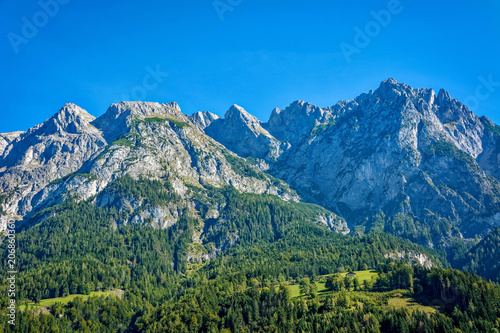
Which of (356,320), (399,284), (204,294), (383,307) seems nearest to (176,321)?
(204,294)

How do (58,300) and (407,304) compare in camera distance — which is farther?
(58,300)

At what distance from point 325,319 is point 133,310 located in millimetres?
114996

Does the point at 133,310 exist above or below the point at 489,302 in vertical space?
above

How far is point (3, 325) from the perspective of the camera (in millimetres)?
136625

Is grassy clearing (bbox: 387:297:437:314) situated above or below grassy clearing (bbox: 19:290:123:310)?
below

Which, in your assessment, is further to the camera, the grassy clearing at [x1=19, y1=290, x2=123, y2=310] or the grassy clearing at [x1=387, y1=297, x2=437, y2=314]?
the grassy clearing at [x1=19, y1=290, x2=123, y2=310]

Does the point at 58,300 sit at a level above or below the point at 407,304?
above

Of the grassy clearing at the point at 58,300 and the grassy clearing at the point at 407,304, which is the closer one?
the grassy clearing at the point at 407,304

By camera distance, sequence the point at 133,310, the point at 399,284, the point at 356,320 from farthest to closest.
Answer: the point at 133,310
the point at 399,284
the point at 356,320

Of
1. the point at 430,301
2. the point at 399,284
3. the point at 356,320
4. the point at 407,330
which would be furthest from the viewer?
the point at 399,284

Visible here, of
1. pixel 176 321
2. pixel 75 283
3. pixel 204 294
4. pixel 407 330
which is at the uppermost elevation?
pixel 75 283

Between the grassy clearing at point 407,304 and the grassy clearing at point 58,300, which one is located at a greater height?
the grassy clearing at point 58,300

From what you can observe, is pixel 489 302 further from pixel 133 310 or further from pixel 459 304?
pixel 133 310

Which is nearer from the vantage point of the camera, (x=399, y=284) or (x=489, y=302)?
(x=489, y=302)
